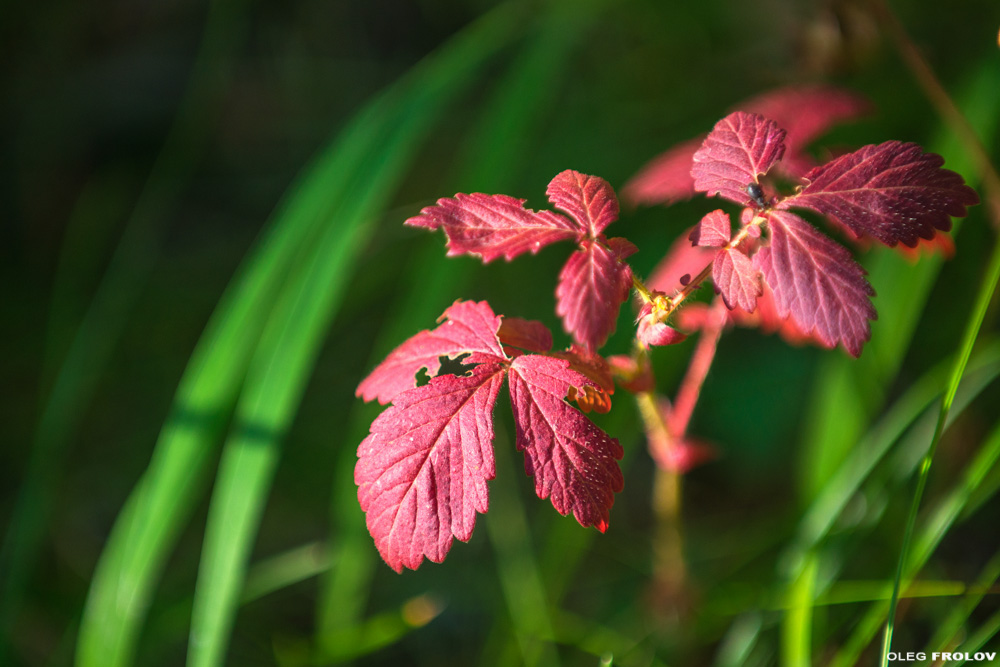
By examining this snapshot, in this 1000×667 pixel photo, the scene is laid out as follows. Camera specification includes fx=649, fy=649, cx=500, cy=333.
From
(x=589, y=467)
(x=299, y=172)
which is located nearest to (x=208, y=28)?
(x=299, y=172)

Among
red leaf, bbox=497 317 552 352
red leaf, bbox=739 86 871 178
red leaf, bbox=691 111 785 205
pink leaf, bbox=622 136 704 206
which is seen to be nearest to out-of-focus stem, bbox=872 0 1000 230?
red leaf, bbox=739 86 871 178

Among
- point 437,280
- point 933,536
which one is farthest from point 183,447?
point 933,536

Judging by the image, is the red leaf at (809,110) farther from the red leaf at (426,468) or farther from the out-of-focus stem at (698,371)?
the red leaf at (426,468)

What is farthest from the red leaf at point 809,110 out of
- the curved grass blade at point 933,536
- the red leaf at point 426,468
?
the red leaf at point 426,468

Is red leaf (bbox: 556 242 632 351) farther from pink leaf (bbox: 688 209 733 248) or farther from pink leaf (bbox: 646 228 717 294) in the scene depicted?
pink leaf (bbox: 646 228 717 294)

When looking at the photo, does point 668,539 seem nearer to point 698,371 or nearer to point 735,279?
point 698,371

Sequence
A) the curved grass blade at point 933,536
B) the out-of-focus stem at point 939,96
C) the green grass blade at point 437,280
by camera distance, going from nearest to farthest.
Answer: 1. the curved grass blade at point 933,536
2. the out-of-focus stem at point 939,96
3. the green grass blade at point 437,280

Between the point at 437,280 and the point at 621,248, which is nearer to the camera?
the point at 621,248
